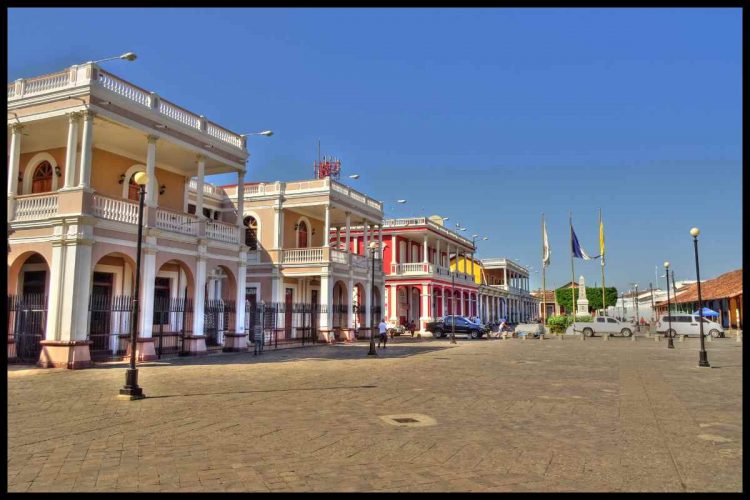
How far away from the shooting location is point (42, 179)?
2164 cm

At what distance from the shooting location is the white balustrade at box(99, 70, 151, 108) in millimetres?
18453

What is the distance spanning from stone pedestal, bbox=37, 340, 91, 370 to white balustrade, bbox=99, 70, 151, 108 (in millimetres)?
8347

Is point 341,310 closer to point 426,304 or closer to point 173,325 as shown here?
point 173,325

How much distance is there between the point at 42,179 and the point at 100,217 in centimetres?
589

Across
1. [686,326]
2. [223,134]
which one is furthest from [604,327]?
[223,134]

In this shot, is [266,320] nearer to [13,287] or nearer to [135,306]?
[13,287]

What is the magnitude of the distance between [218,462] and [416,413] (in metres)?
3.98

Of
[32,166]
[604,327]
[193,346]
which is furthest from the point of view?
[604,327]

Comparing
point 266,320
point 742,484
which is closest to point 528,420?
point 742,484

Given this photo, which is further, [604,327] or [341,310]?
[604,327]

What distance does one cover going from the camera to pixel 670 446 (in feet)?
23.0

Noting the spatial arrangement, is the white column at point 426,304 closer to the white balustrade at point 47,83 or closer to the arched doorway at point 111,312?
the arched doorway at point 111,312

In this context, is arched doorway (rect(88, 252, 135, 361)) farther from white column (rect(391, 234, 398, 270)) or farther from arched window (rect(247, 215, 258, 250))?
white column (rect(391, 234, 398, 270))

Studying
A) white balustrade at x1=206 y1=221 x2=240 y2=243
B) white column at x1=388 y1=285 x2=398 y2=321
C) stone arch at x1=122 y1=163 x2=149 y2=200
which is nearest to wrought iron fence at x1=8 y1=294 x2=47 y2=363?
stone arch at x1=122 y1=163 x2=149 y2=200
